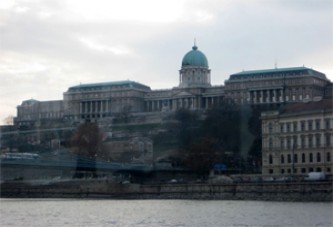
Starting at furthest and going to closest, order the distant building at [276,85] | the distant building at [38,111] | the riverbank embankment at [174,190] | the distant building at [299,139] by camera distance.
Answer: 1. the distant building at [38,111]
2. the distant building at [276,85]
3. the distant building at [299,139]
4. the riverbank embankment at [174,190]

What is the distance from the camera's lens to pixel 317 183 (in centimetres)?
5944

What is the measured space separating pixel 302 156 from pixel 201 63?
81054 millimetres

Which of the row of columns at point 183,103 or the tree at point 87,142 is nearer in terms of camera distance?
the tree at point 87,142

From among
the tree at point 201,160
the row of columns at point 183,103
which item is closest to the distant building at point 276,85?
the row of columns at point 183,103

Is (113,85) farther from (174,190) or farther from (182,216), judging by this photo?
(182,216)

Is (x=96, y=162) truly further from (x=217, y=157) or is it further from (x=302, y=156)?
(x=302, y=156)

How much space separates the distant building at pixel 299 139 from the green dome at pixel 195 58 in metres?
73.9

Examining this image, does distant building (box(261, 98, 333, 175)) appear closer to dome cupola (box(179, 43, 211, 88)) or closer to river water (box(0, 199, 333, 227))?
river water (box(0, 199, 333, 227))

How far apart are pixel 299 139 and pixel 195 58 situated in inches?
3180

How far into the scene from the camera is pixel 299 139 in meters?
82.1

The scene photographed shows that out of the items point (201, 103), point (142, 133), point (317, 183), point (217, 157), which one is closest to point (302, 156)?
point (217, 157)

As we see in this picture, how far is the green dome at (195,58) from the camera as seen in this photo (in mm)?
161113

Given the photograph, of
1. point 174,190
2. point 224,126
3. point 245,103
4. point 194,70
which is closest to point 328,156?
point 174,190

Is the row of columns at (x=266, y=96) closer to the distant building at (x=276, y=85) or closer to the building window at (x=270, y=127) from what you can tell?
the distant building at (x=276, y=85)
